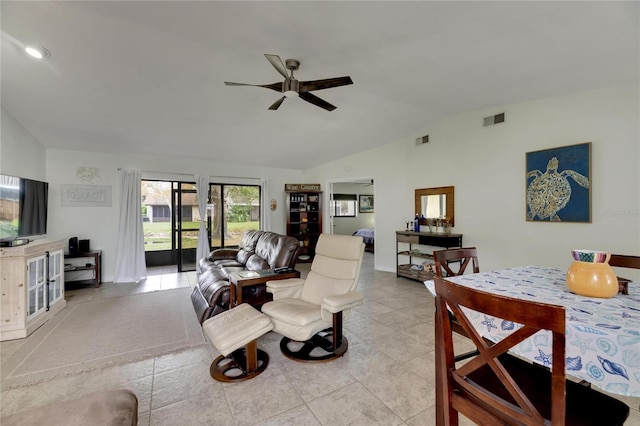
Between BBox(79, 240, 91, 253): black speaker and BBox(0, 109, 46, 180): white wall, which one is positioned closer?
BBox(0, 109, 46, 180): white wall

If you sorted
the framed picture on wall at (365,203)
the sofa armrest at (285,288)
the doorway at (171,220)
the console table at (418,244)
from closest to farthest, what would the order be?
1. the sofa armrest at (285,288)
2. the console table at (418,244)
3. the doorway at (171,220)
4. the framed picture on wall at (365,203)

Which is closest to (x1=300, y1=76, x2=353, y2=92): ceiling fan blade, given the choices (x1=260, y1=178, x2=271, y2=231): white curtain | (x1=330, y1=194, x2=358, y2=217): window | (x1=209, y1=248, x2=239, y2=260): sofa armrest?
(x1=209, y1=248, x2=239, y2=260): sofa armrest

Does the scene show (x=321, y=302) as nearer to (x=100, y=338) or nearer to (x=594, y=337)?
(x=594, y=337)

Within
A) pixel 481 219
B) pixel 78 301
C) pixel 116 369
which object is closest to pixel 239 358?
pixel 116 369

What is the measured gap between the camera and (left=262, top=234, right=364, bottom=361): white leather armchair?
2186 millimetres

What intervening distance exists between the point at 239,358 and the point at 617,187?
435 centimetres

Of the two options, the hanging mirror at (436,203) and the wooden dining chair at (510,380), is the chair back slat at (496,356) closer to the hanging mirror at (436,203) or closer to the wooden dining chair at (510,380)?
the wooden dining chair at (510,380)

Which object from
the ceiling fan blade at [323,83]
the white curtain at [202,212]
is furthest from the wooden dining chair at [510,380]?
the white curtain at [202,212]

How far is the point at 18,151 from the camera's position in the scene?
11.6 feet

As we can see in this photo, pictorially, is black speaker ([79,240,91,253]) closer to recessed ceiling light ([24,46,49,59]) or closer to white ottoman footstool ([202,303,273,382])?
recessed ceiling light ([24,46,49,59])

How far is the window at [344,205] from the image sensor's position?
9.19 metres

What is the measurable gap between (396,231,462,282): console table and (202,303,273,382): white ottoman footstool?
3.31 metres

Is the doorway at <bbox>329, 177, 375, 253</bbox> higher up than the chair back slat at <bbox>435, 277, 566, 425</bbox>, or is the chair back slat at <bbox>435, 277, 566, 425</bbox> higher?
the doorway at <bbox>329, 177, 375, 253</bbox>

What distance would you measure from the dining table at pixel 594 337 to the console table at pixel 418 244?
296cm
